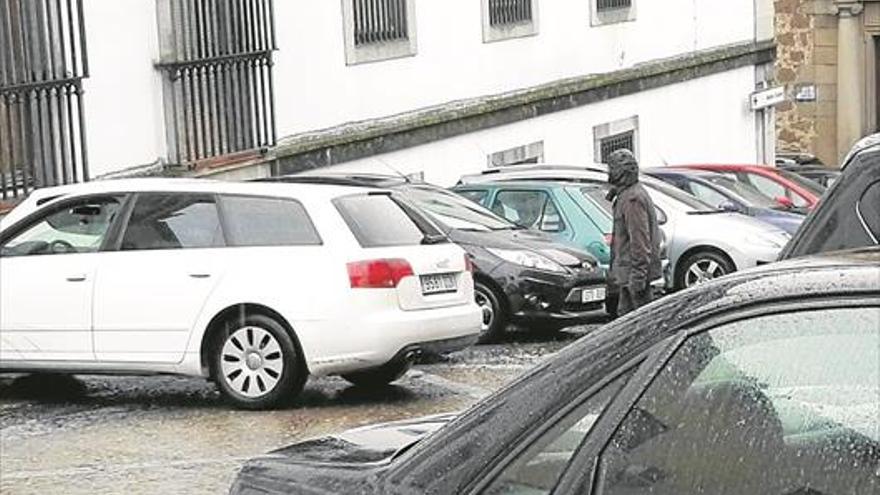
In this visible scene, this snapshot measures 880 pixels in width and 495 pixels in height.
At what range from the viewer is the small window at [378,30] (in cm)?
2178

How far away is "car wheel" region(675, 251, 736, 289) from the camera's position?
1798 centimetres

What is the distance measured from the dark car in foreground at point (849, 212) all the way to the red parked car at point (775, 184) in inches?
601

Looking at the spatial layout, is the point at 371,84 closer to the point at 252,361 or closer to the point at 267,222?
the point at 267,222

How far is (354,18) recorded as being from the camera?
21891mm

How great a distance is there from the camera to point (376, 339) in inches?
449

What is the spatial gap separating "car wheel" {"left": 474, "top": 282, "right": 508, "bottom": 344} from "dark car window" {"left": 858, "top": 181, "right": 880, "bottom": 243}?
878 centimetres

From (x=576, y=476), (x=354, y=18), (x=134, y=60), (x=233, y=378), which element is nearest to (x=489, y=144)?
(x=354, y=18)

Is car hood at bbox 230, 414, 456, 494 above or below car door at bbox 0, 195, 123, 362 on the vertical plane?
above

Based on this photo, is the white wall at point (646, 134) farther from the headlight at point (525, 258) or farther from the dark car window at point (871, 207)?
the dark car window at point (871, 207)

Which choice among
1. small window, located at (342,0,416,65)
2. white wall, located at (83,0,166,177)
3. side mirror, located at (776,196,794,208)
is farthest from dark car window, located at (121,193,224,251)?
side mirror, located at (776,196,794,208)

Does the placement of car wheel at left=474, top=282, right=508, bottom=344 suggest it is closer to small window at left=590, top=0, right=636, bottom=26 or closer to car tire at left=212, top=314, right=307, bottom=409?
car tire at left=212, top=314, right=307, bottom=409

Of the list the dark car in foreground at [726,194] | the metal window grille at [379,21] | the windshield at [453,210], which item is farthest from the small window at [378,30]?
the windshield at [453,210]

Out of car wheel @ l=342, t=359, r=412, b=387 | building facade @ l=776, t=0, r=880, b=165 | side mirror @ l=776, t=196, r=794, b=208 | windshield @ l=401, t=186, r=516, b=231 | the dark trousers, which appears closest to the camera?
car wheel @ l=342, t=359, r=412, b=387

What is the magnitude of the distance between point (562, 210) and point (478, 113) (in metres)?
7.12
